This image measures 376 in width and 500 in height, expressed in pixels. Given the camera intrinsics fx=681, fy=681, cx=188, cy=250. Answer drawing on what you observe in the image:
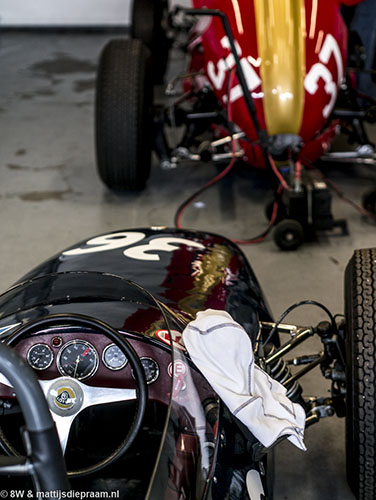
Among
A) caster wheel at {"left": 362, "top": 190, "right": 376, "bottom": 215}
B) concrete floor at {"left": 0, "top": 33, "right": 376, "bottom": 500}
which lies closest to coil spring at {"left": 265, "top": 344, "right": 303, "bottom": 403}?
concrete floor at {"left": 0, "top": 33, "right": 376, "bottom": 500}

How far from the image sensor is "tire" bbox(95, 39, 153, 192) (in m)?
4.22

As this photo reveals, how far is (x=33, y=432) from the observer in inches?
41.3

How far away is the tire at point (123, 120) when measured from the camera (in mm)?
4219

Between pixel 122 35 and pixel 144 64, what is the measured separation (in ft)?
15.9

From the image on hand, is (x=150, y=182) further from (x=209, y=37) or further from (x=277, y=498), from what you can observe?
(x=277, y=498)

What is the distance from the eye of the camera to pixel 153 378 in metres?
1.71

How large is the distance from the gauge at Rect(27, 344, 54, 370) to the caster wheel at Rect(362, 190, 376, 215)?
276cm

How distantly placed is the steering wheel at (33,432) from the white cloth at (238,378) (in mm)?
553

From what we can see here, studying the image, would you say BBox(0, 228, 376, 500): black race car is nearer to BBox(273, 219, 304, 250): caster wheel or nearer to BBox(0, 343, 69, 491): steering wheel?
BBox(0, 343, 69, 491): steering wheel

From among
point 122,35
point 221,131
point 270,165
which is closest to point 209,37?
point 221,131

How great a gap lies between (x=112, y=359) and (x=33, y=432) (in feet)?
2.29

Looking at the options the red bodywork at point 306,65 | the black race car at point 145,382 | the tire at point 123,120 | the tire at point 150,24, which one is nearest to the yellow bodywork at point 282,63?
the red bodywork at point 306,65

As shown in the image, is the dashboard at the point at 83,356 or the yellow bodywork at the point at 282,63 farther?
the yellow bodywork at the point at 282,63

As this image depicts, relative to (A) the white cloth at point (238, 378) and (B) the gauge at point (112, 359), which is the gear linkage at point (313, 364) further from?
(B) the gauge at point (112, 359)
